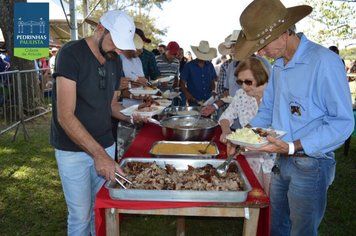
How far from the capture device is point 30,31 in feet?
15.1

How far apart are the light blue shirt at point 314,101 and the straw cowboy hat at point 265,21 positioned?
151 mm

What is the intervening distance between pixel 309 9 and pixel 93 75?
1043 millimetres

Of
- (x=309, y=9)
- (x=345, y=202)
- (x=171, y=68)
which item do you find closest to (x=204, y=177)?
(x=309, y=9)

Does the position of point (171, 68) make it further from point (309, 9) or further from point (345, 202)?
point (309, 9)

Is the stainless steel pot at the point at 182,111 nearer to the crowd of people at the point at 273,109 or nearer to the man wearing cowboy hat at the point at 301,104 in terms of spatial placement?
the crowd of people at the point at 273,109

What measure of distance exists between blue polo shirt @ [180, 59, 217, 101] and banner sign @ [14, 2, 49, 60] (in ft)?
6.47

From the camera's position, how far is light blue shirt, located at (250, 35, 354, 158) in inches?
55.4

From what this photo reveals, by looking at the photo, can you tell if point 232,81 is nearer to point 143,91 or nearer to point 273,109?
point 143,91

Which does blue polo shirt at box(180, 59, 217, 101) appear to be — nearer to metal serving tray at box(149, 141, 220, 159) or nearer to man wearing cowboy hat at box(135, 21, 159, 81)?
man wearing cowboy hat at box(135, 21, 159, 81)

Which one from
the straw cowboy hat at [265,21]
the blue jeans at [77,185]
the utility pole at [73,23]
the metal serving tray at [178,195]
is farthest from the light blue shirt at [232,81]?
the utility pole at [73,23]

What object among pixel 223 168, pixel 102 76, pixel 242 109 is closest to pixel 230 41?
pixel 242 109

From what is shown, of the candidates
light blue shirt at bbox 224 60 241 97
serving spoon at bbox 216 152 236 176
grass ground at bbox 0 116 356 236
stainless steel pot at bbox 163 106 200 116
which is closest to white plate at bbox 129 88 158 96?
stainless steel pot at bbox 163 106 200 116

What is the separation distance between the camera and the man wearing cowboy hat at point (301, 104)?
1414mm

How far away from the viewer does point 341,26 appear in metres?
8.67
